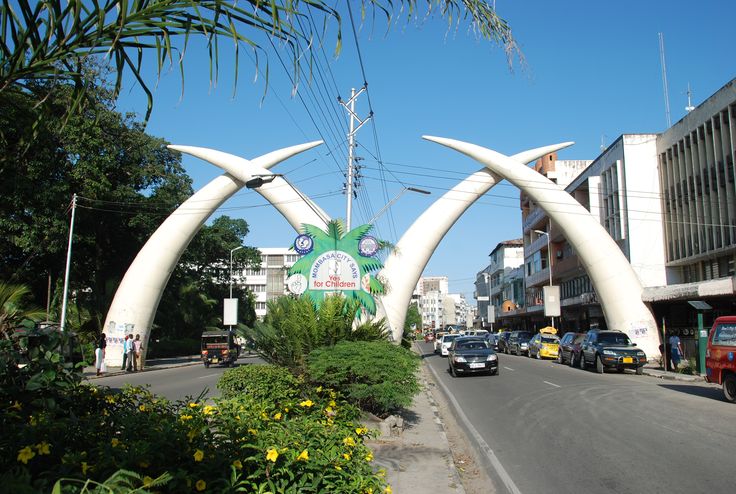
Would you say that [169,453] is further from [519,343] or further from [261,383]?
[519,343]

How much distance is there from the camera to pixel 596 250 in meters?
33.8

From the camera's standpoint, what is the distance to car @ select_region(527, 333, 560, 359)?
37969 millimetres

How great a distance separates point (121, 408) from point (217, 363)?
27.5m

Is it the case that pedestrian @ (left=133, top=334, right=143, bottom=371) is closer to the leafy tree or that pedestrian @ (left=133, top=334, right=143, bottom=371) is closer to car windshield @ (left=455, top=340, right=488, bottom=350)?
car windshield @ (left=455, top=340, right=488, bottom=350)

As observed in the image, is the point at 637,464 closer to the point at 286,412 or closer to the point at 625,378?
the point at 286,412

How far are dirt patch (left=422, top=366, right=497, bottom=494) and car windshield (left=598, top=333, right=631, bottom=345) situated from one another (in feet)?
47.0

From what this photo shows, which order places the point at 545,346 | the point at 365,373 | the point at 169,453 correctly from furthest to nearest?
the point at 545,346 → the point at 365,373 → the point at 169,453

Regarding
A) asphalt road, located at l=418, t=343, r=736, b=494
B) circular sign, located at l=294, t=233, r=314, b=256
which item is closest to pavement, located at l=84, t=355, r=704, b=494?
→ asphalt road, located at l=418, t=343, r=736, b=494

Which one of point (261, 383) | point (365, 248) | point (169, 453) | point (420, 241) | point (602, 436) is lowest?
point (602, 436)

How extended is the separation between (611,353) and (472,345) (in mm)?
5785

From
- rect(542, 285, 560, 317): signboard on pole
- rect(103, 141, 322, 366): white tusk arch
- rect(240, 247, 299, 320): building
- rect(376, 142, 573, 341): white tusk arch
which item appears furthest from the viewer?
rect(240, 247, 299, 320): building

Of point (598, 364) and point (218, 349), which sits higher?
point (218, 349)

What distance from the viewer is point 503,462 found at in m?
8.92

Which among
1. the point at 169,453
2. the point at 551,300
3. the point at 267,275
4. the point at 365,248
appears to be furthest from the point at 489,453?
the point at 267,275
